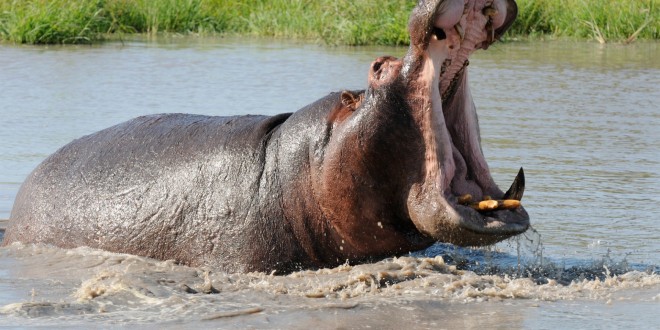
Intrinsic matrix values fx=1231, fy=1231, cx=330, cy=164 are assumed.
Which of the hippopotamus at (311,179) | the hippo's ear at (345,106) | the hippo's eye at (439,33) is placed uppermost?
the hippo's eye at (439,33)

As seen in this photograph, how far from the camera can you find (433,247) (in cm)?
591

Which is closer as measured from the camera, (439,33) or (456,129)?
(439,33)

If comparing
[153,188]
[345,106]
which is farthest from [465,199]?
[153,188]

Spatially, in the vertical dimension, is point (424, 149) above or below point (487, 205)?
above

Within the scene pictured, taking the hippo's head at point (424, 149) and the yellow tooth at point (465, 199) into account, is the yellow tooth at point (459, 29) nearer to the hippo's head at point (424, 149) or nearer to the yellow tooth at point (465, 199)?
the hippo's head at point (424, 149)

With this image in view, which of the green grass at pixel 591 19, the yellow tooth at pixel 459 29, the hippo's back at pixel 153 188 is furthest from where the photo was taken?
the green grass at pixel 591 19

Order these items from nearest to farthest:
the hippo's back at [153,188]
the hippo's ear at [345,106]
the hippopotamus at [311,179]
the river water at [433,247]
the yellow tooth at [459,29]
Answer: the yellow tooth at [459,29]
the hippopotamus at [311,179]
the river water at [433,247]
the hippo's ear at [345,106]
the hippo's back at [153,188]

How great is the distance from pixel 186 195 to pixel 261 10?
16.1 m

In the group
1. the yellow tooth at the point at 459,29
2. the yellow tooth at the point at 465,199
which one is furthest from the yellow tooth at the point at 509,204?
the yellow tooth at the point at 459,29

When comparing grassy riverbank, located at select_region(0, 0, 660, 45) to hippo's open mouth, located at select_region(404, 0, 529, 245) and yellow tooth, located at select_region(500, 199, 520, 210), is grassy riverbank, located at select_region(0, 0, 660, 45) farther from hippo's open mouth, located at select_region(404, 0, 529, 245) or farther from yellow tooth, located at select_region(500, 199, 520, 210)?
yellow tooth, located at select_region(500, 199, 520, 210)

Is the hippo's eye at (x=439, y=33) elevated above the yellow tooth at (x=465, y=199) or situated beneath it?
elevated above

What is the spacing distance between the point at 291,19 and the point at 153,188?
1474 centimetres

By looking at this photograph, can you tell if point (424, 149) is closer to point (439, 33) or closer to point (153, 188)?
point (439, 33)

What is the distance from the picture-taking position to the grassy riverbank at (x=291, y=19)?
17897 millimetres
